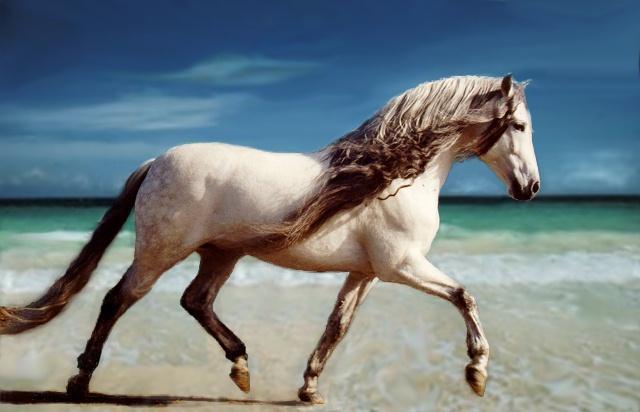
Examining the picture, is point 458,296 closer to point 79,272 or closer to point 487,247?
point 79,272

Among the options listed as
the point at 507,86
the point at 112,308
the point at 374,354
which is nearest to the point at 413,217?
the point at 507,86

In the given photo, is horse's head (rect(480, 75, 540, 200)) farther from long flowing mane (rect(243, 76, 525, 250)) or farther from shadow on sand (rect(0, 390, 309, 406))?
shadow on sand (rect(0, 390, 309, 406))

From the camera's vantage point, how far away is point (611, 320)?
16.7ft

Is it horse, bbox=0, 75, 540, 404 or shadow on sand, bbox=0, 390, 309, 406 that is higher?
horse, bbox=0, 75, 540, 404

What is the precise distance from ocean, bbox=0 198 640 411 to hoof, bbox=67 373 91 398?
9 centimetres

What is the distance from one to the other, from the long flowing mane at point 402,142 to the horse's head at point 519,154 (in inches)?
1.3

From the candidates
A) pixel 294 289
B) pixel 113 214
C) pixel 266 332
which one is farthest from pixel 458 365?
pixel 294 289

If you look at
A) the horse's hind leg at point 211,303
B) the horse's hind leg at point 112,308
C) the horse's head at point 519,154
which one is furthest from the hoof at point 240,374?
the horse's head at point 519,154

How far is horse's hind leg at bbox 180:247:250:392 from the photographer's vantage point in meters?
2.87

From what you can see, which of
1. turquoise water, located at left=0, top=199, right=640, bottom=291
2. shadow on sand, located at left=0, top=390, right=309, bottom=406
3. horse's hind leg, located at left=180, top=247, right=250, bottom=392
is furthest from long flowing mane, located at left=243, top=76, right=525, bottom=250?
turquoise water, located at left=0, top=199, right=640, bottom=291

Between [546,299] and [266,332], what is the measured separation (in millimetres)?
2916

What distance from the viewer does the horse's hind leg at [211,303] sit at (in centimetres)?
287

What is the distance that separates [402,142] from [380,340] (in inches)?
90.2

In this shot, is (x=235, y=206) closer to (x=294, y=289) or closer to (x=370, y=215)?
(x=370, y=215)
